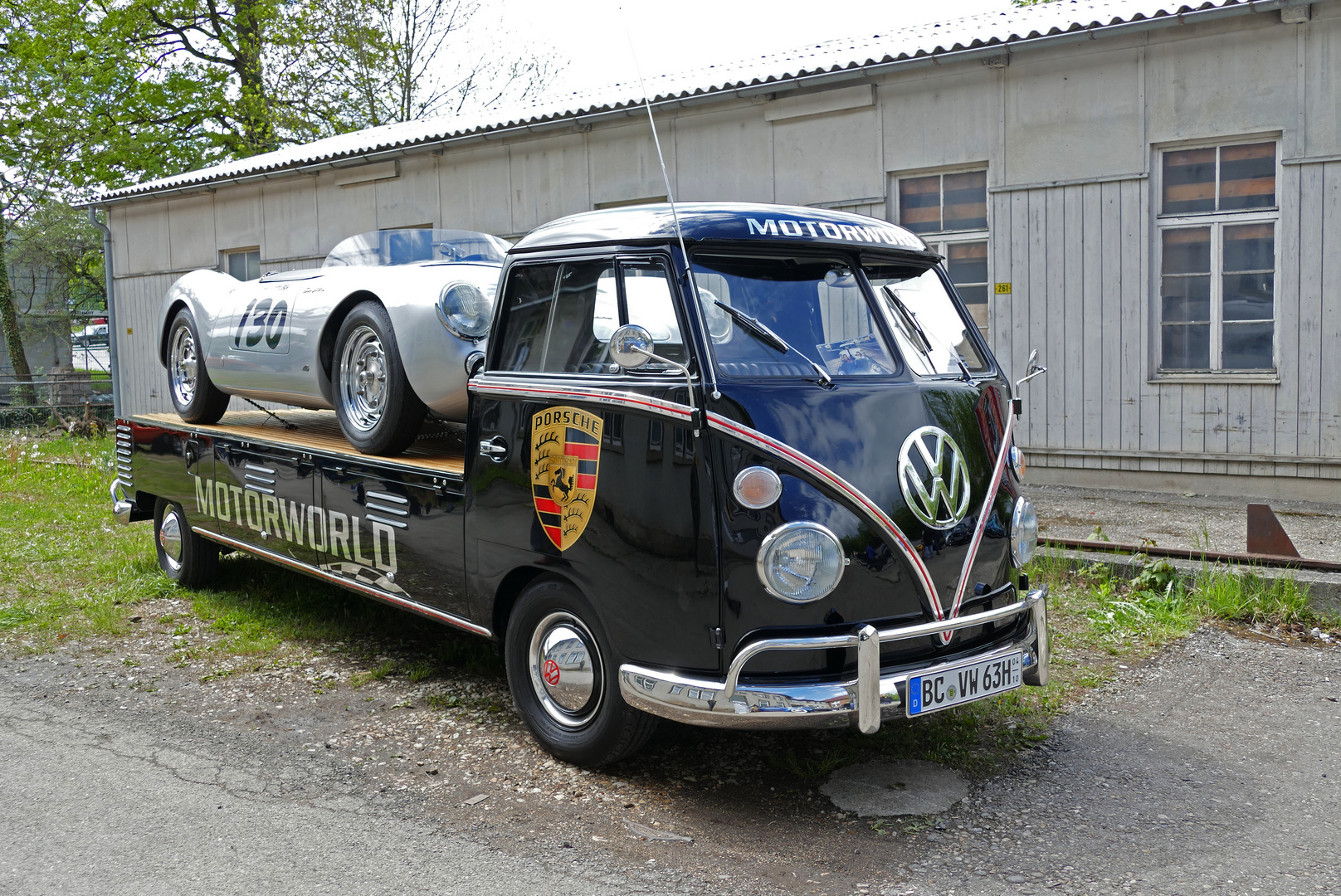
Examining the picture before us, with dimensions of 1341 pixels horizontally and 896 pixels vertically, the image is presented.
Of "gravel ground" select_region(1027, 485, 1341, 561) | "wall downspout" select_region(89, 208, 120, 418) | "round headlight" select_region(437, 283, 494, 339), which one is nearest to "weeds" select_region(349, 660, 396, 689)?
"round headlight" select_region(437, 283, 494, 339)

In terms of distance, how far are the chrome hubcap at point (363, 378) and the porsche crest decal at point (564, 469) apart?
1.42m

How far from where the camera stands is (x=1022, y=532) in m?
4.40

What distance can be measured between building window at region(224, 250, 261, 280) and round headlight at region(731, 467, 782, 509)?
16092mm

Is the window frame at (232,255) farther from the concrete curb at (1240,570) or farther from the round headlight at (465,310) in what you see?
the concrete curb at (1240,570)

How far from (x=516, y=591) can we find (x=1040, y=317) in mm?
7193

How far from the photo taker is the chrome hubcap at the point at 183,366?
7.29m

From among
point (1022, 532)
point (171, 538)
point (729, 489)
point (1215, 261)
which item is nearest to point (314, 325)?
point (171, 538)

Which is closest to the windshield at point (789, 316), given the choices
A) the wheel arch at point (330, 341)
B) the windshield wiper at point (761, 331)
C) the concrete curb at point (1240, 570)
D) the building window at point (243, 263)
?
the windshield wiper at point (761, 331)

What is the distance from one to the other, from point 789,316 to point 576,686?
164cm

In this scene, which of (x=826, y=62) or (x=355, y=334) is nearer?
(x=355, y=334)

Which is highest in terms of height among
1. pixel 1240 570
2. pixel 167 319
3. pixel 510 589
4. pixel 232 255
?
pixel 232 255

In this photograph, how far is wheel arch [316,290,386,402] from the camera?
580 centimetres

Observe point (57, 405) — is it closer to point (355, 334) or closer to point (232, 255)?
point (232, 255)

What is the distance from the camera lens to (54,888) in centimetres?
340
